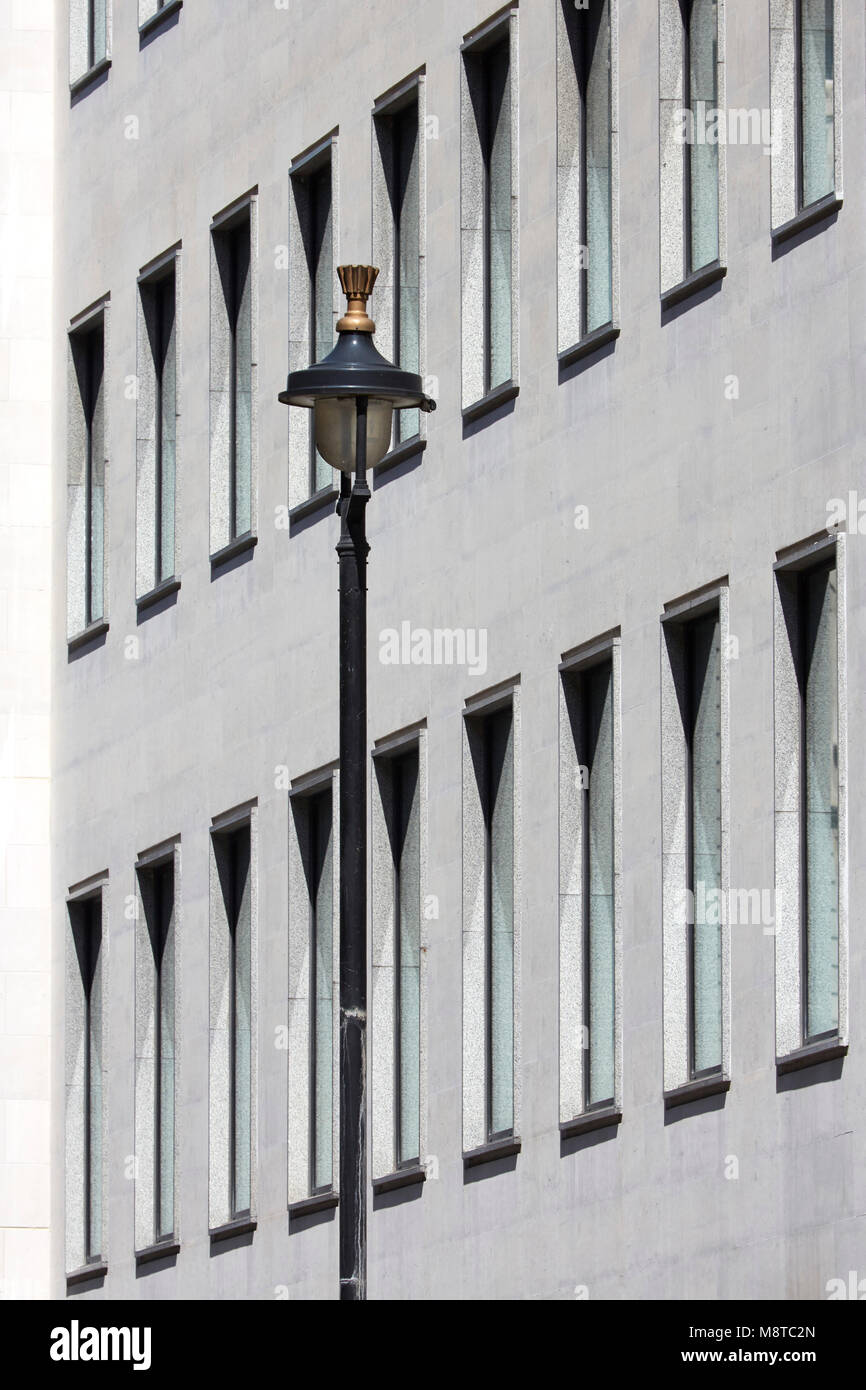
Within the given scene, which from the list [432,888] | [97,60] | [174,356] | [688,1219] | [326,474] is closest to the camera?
[688,1219]

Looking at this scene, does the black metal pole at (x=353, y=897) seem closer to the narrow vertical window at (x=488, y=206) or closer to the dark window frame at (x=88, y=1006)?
the narrow vertical window at (x=488, y=206)

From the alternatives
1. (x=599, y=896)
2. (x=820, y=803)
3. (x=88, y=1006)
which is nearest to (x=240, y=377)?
(x=88, y=1006)

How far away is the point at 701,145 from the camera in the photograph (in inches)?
1146

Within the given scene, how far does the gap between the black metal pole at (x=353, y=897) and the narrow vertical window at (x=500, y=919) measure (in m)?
8.49

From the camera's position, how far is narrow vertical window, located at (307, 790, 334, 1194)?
3459 centimetres

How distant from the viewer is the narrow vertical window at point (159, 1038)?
1500 inches

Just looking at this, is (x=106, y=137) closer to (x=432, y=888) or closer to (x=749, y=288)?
(x=432, y=888)

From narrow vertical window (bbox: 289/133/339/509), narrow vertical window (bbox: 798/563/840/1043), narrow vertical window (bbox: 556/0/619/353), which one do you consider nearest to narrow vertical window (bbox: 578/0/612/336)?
narrow vertical window (bbox: 556/0/619/353)

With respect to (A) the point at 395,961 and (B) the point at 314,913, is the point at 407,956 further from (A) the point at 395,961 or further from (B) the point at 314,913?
(B) the point at 314,913

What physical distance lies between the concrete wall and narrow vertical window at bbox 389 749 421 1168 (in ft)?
27.0

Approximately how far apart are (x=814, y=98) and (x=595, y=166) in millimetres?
3523
